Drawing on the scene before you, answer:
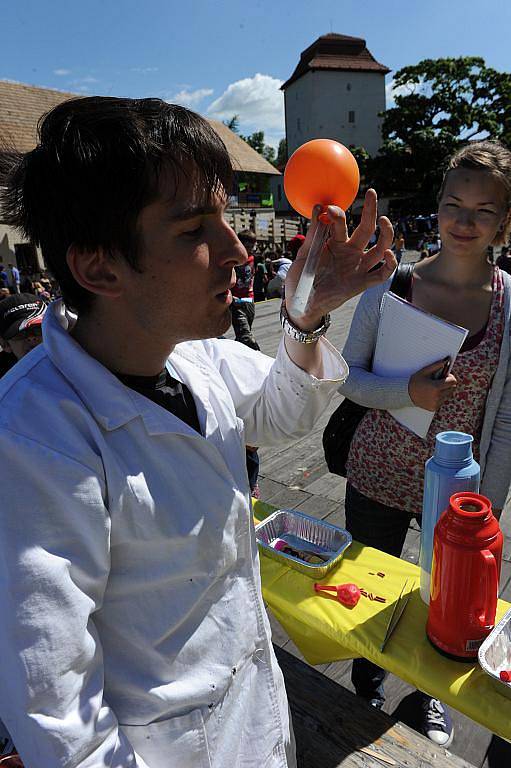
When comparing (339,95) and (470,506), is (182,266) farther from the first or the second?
(339,95)

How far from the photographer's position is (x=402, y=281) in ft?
5.92

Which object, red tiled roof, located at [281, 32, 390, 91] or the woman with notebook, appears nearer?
the woman with notebook

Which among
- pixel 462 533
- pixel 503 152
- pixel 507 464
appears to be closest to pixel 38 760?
pixel 462 533

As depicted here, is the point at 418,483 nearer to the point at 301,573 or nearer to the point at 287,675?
the point at 301,573

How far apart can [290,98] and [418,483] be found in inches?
2108

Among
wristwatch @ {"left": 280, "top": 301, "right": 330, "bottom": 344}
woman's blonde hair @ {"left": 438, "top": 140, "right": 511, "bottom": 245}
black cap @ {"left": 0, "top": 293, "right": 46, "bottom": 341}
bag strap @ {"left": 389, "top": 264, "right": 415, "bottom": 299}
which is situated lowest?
black cap @ {"left": 0, "top": 293, "right": 46, "bottom": 341}

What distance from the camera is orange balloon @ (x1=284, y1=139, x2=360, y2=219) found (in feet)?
3.79

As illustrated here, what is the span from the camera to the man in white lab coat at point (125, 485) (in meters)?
0.70

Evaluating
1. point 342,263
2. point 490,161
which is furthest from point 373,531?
point 490,161

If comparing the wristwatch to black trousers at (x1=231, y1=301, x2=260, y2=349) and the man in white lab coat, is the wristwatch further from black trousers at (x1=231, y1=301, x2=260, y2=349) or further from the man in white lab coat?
black trousers at (x1=231, y1=301, x2=260, y2=349)

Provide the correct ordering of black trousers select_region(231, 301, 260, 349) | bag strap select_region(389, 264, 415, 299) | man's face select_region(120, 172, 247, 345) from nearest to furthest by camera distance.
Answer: man's face select_region(120, 172, 247, 345)
bag strap select_region(389, 264, 415, 299)
black trousers select_region(231, 301, 260, 349)

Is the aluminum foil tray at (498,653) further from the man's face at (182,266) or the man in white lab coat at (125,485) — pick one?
the man's face at (182,266)

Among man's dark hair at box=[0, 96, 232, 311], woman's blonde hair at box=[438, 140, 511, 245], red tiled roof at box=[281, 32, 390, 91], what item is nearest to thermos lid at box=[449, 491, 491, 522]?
man's dark hair at box=[0, 96, 232, 311]

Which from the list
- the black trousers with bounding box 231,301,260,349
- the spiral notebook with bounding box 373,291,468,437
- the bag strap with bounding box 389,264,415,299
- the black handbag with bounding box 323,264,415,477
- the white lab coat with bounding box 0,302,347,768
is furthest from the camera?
the black trousers with bounding box 231,301,260,349
